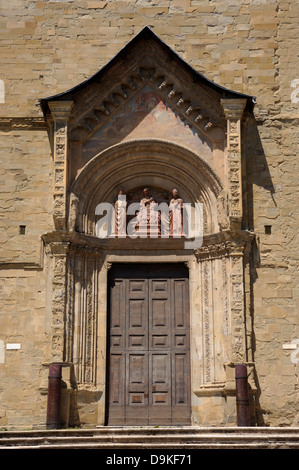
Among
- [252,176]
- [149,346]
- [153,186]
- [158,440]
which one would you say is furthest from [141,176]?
[158,440]

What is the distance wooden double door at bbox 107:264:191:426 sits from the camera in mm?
15445

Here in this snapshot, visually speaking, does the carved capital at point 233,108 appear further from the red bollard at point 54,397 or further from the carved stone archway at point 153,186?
the red bollard at point 54,397

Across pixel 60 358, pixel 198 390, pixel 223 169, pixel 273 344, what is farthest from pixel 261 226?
pixel 60 358

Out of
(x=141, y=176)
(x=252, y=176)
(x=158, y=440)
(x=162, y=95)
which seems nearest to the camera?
(x=158, y=440)

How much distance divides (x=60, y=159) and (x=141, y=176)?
1.86 m

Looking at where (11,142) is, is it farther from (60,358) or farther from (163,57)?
(60,358)

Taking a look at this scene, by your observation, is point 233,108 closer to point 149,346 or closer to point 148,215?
point 148,215

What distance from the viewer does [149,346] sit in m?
15.7

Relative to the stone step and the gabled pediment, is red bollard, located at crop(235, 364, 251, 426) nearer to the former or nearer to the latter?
the stone step

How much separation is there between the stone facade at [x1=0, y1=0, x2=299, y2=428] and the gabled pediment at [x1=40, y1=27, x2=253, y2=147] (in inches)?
1.1

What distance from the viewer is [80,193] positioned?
1586 cm

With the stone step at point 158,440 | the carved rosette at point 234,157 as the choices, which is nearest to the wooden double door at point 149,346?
the carved rosette at point 234,157

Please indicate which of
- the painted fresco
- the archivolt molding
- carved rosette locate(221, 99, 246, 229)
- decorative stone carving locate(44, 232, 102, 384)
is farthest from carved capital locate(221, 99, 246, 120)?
decorative stone carving locate(44, 232, 102, 384)

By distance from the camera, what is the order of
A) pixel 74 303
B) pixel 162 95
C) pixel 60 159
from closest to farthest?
pixel 74 303 → pixel 60 159 → pixel 162 95
